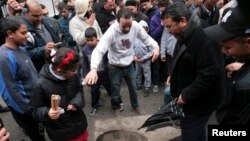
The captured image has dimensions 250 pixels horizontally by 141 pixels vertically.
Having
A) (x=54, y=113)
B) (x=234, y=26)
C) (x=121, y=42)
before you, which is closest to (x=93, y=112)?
(x=121, y=42)

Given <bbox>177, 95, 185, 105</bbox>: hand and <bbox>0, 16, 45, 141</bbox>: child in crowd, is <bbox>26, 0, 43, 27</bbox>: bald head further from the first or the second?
<bbox>177, 95, 185, 105</bbox>: hand

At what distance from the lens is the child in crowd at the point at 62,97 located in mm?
2898

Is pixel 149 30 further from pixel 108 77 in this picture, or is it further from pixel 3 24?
pixel 3 24

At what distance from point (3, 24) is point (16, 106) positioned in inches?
39.8

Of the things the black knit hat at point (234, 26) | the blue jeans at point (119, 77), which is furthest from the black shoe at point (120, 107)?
the black knit hat at point (234, 26)

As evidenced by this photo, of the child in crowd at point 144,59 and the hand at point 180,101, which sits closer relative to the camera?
the hand at point 180,101

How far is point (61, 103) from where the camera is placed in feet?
10.1

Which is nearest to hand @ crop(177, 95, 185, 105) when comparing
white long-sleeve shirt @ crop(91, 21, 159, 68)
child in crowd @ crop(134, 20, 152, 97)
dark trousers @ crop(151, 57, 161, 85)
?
white long-sleeve shirt @ crop(91, 21, 159, 68)

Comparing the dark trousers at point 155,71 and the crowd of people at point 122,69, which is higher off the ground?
the crowd of people at point 122,69

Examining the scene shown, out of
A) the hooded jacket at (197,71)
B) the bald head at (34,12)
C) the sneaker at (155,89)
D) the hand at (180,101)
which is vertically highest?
the bald head at (34,12)

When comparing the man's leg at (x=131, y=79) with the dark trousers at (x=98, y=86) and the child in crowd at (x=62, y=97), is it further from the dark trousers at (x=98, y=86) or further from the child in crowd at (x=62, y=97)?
the child in crowd at (x=62, y=97)

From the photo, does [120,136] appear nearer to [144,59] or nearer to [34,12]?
[144,59]

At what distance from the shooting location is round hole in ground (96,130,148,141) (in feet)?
14.4

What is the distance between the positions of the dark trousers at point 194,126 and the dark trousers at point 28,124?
1965 mm
